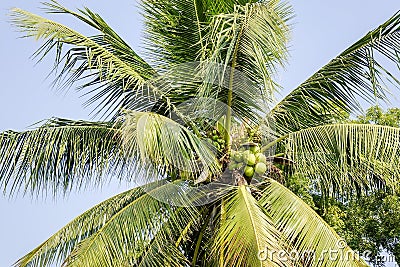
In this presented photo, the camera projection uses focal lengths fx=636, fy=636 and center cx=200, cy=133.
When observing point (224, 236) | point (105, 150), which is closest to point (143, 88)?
point (105, 150)

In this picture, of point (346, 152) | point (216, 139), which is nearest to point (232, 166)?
point (216, 139)

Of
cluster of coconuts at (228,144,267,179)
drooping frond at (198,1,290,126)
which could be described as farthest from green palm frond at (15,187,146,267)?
drooping frond at (198,1,290,126)

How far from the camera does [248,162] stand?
5801 mm

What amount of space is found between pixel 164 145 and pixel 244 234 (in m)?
0.92

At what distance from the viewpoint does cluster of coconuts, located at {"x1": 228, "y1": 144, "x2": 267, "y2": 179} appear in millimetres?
5801

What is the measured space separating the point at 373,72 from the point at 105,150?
8.65 ft

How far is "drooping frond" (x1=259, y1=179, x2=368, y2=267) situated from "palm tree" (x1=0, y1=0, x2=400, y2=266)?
11mm

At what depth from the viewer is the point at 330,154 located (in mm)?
6008

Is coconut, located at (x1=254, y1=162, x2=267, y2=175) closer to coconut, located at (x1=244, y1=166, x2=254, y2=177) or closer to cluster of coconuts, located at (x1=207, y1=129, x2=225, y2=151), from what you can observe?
coconut, located at (x1=244, y1=166, x2=254, y2=177)

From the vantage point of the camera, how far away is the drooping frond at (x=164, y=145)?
187 inches

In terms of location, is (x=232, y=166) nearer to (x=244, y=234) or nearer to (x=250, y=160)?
(x=250, y=160)

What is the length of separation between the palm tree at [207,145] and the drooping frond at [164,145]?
0.06ft

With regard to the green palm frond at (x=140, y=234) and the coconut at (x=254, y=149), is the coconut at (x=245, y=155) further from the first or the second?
the green palm frond at (x=140, y=234)

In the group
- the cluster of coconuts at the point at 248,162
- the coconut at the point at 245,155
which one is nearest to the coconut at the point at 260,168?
the cluster of coconuts at the point at 248,162
